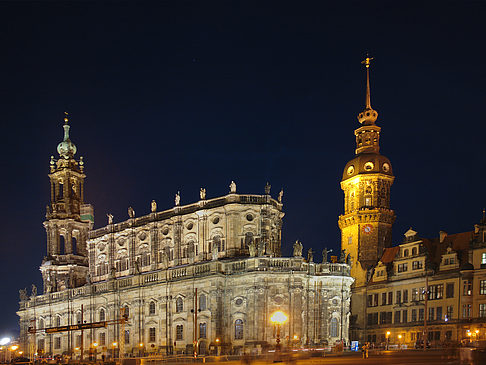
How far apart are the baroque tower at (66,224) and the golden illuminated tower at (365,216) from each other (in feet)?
133

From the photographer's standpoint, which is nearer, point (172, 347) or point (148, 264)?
point (172, 347)

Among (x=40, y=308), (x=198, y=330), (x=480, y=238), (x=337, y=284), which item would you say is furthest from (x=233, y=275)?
(x=40, y=308)

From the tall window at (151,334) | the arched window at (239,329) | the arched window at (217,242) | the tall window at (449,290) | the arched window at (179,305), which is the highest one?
the arched window at (217,242)

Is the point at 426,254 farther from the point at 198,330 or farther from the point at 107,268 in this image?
the point at 107,268

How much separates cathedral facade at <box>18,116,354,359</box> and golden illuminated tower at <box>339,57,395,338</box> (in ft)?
32.9

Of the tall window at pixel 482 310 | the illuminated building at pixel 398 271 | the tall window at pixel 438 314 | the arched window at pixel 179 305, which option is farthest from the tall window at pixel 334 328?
the arched window at pixel 179 305

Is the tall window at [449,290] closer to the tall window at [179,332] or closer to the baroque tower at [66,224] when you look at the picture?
the tall window at [179,332]

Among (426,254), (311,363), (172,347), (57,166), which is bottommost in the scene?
(172,347)

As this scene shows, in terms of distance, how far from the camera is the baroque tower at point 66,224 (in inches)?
3661

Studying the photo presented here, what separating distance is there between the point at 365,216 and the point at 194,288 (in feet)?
84.4

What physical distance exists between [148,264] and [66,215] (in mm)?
21293

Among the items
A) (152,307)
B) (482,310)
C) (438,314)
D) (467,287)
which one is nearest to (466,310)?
(482,310)

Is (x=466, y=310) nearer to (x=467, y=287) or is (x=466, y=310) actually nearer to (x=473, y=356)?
(x=467, y=287)

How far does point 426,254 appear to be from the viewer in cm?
6950
